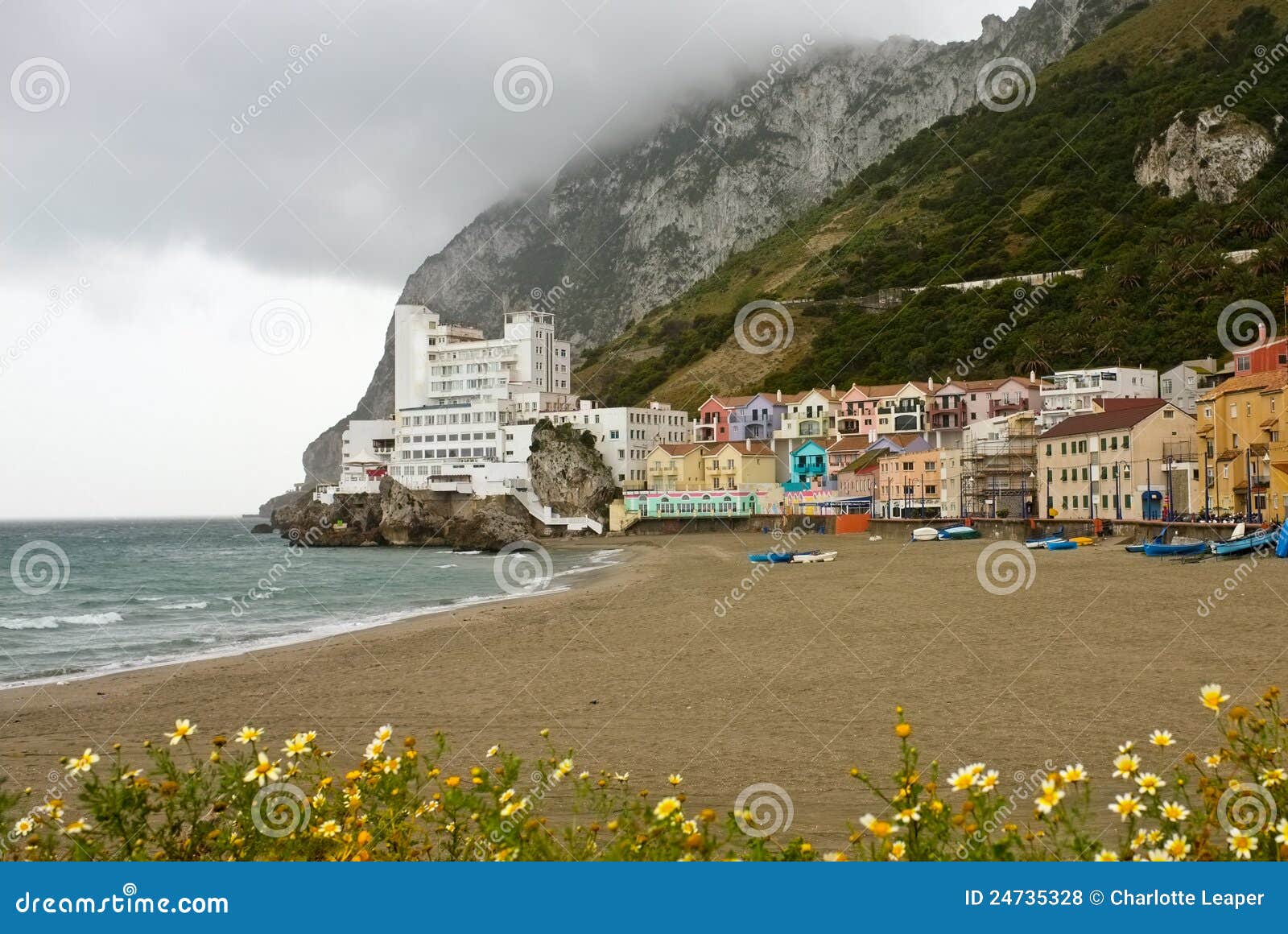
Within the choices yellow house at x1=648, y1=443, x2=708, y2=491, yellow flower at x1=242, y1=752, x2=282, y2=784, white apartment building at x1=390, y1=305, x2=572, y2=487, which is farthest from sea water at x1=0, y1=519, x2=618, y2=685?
yellow flower at x1=242, y1=752, x2=282, y2=784

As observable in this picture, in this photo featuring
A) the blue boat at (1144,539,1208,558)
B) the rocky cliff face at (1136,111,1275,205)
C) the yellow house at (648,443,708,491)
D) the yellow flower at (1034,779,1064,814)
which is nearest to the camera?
the yellow flower at (1034,779,1064,814)

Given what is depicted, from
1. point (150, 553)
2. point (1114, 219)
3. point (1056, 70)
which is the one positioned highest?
point (1056, 70)

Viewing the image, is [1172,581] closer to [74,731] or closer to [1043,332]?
[74,731]

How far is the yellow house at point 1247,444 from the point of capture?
157ft

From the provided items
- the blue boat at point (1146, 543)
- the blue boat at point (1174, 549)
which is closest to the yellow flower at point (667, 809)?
the blue boat at point (1174, 549)

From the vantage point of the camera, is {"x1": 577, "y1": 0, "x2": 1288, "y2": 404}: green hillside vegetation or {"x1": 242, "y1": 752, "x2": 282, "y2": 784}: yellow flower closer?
{"x1": 242, "y1": 752, "x2": 282, "y2": 784}: yellow flower

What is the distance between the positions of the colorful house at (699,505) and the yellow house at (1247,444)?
42.2m

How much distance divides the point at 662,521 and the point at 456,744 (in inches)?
3164

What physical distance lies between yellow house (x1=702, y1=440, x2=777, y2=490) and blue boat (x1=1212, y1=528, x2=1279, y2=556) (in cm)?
5813

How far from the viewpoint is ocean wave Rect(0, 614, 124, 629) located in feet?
115

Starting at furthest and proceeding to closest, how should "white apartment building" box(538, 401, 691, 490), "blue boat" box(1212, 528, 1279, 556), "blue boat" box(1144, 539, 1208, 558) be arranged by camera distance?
"white apartment building" box(538, 401, 691, 490), "blue boat" box(1144, 539, 1208, 558), "blue boat" box(1212, 528, 1279, 556)

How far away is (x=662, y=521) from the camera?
3708 inches

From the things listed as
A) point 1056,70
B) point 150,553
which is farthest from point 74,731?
point 1056,70

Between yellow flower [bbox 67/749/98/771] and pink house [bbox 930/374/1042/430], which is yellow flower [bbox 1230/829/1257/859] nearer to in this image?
yellow flower [bbox 67/749/98/771]
